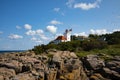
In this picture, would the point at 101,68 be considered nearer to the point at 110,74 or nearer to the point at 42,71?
the point at 110,74

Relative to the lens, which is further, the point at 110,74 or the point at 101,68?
the point at 101,68

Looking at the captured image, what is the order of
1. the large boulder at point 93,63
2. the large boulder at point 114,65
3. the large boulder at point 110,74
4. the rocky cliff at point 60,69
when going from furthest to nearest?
1. the large boulder at point 93,63
2. the large boulder at point 114,65
3. the large boulder at point 110,74
4. the rocky cliff at point 60,69

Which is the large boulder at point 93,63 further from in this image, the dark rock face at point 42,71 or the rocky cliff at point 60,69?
the dark rock face at point 42,71

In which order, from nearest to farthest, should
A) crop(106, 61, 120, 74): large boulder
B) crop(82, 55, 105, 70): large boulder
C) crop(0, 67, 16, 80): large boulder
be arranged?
crop(0, 67, 16, 80): large boulder → crop(106, 61, 120, 74): large boulder → crop(82, 55, 105, 70): large boulder

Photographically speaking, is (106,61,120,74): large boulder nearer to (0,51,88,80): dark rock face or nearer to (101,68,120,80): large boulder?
(101,68,120,80): large boulder

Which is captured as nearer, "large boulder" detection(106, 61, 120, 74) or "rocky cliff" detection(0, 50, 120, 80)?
"rocky cliff" detection(0, 50, 120, 80)

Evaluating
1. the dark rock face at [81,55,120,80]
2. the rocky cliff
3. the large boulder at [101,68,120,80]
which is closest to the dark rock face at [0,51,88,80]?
the rocky cliff

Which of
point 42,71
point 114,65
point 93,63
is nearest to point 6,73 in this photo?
point 42,71

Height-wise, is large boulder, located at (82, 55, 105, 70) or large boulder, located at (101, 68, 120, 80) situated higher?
large boulder, located at (82, 55, 105, 70)

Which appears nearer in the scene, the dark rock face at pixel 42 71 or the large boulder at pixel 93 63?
the dark rock face at pixel 42 71

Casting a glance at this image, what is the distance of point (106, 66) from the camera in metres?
40.8

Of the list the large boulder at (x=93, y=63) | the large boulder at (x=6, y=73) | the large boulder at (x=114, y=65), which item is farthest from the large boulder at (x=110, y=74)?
the large boulder at (x=6, y=73)

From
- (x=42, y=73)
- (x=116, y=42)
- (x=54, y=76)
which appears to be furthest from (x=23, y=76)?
(x=116, y=42)

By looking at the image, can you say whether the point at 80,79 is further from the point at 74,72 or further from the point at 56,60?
the point at 56,60
